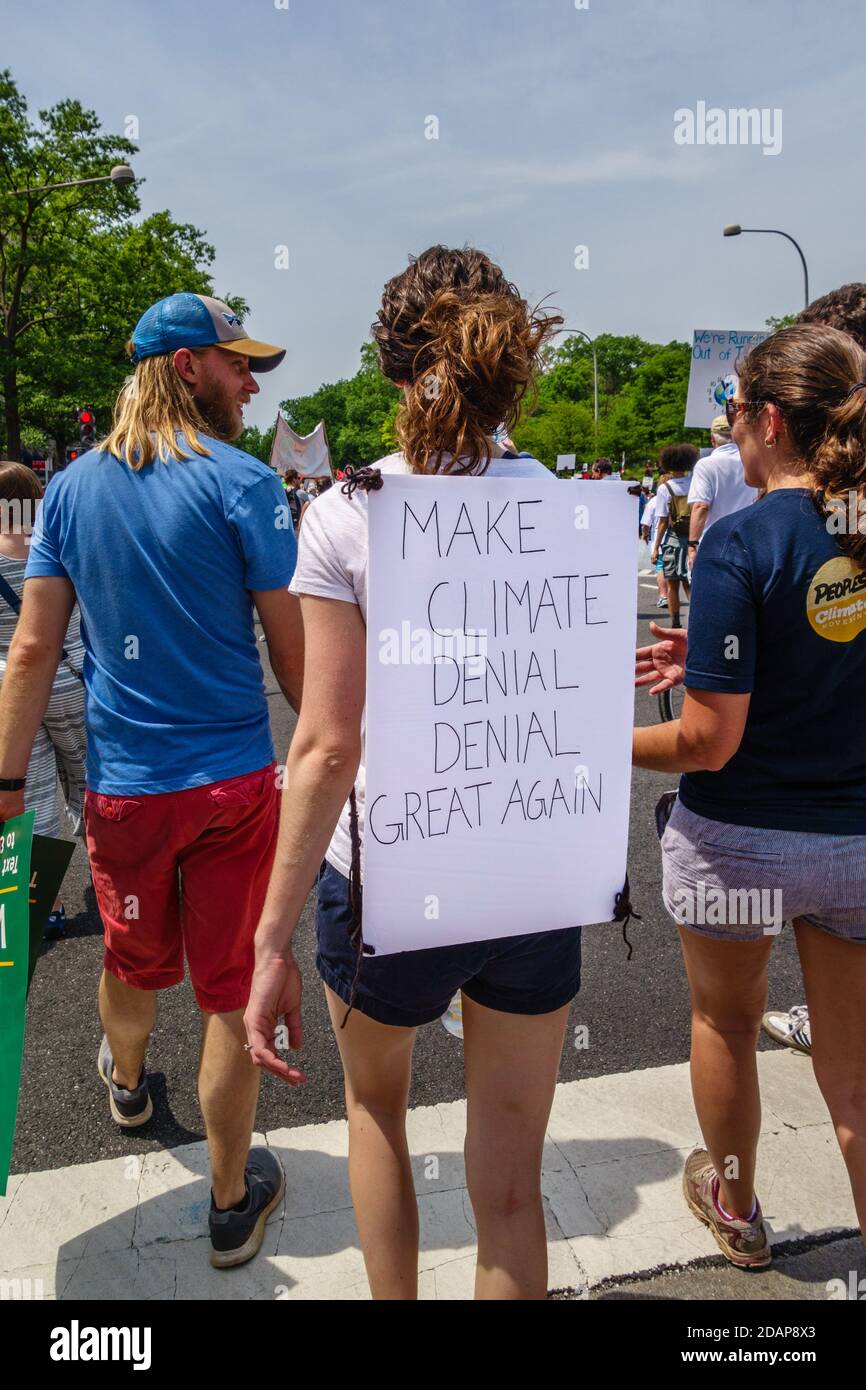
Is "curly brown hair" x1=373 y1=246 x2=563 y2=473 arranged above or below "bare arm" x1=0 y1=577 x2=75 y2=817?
above

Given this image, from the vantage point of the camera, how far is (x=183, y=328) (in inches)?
86.8

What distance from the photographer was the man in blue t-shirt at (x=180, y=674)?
2.05 metres

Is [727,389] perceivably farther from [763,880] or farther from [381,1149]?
[381,1149]

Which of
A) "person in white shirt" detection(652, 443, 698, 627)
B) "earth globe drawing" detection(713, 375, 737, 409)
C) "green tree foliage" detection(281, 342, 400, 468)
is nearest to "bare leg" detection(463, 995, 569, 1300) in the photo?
"earth globe drawing" detection(713, 375, 737, 409)

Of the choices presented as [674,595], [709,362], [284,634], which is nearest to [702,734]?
[284,634]

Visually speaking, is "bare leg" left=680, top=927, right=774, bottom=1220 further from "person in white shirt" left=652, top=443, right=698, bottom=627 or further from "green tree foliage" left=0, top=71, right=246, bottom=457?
"green tree foliage" left=0, top=71, right=246, bottom=457

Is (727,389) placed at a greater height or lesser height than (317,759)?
greater

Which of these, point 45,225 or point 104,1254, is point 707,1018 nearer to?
point 104,1254

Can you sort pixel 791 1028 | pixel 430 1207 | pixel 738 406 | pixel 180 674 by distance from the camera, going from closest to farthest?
pixel 738 406 → pixel 180 674 → pixel 430 1207 → pixel 791 1028

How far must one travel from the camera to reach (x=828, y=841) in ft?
6.06

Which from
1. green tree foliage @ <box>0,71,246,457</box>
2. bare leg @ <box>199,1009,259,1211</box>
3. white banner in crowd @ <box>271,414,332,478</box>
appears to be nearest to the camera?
bare leg @ <box>199,1009,259,1211</box>

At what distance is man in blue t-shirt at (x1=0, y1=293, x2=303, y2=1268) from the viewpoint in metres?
2.05

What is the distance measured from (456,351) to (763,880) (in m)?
1.15

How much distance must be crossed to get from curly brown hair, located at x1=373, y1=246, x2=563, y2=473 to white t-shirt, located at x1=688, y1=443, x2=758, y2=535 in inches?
164
